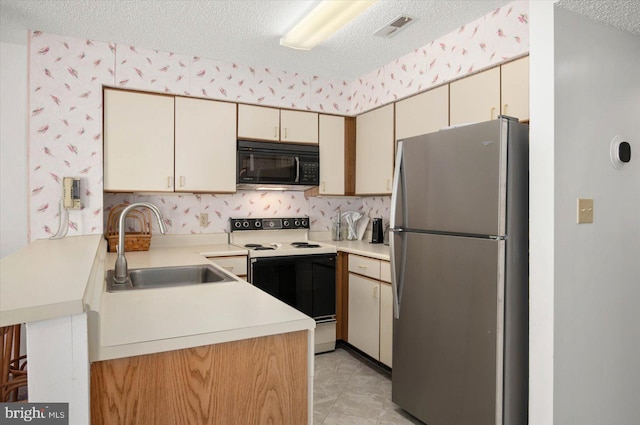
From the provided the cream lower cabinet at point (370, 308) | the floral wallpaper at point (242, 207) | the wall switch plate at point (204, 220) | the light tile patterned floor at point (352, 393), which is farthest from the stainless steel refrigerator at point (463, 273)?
the wall switch plate at point (204, 220)

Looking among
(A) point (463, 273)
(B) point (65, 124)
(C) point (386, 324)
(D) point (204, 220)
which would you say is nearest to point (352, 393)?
(C) point (386, 324)

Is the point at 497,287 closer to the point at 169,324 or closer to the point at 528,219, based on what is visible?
the point at 528,219

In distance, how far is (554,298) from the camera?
5.78 feet

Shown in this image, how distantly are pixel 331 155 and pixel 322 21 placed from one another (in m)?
1.56

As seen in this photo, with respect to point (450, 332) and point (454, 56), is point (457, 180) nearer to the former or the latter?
point (450, 332)

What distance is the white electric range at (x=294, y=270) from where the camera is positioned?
320 centimetres

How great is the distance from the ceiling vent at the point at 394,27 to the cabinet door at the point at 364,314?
5.83 ft

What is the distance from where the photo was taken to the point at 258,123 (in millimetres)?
3521

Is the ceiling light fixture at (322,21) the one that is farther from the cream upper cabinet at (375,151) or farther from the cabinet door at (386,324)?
the cabinet door at (386,324)

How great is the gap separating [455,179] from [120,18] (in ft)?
7.49

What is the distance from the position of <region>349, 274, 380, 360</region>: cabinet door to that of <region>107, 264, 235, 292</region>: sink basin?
131cm

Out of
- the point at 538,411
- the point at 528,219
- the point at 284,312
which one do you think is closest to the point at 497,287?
the point at 528,219

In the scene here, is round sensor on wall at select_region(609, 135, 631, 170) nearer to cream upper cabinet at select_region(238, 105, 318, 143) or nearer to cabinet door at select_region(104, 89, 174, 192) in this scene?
cream upper cabinet at select_region(238, 105, 318, 143)

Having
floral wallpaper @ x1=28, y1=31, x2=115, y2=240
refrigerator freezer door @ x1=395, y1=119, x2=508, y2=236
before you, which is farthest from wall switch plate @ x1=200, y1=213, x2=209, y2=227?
refrigerator freezer door @ x1=395, y1=119, x2=508, y2=236
